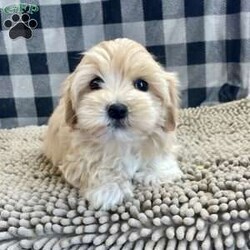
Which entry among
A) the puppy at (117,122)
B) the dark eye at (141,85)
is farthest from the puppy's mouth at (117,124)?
the dark eye at (141,85)

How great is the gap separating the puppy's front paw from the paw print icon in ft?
3.02

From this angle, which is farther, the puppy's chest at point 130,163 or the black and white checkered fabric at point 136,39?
the black and white checkered fabric at point 136,39

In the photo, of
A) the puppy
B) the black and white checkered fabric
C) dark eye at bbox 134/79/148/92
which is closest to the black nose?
the puppy

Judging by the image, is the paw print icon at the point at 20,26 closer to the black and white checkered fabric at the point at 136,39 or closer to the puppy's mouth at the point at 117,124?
the black and white checkered fabric at the point at 136,39

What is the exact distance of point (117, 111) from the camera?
1254mm

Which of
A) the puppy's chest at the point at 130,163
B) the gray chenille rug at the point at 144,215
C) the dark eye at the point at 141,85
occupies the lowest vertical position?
the gray chenille rug at the point at 144,215

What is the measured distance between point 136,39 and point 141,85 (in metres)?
0.75

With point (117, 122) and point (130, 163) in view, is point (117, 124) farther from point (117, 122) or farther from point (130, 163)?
point (130, 163)

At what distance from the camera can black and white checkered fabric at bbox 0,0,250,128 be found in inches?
80.6

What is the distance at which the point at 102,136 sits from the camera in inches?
51.3

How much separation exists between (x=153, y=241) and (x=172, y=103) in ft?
1.19

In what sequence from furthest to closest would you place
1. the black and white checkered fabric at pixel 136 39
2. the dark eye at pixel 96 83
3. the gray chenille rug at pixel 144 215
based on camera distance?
the black and white checkered fabric at pixel 136 39 → the dark eye at pixel 96 83 → the gray chenille rug at pixel 144 215

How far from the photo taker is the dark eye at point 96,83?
53.5 inches

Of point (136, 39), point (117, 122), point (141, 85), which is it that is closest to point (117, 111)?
point (117, 122)
